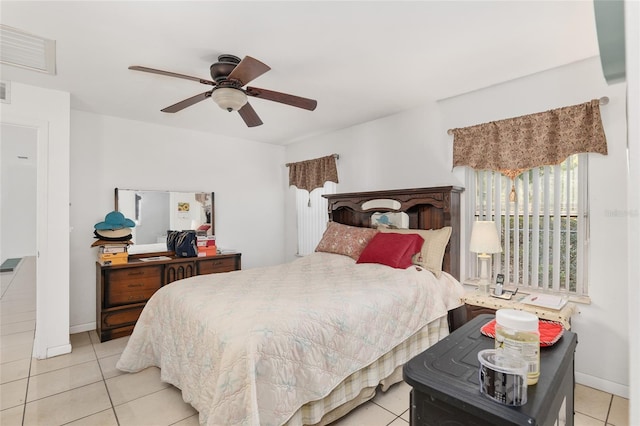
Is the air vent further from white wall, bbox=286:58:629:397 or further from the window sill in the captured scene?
the window sill

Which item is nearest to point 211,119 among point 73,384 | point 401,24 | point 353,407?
point 401,24

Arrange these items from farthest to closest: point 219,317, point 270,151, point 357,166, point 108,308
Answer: point 270,151 → point 357,166 → point 108,308 → point 219,317

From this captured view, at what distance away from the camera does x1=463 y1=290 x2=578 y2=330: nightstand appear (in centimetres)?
222

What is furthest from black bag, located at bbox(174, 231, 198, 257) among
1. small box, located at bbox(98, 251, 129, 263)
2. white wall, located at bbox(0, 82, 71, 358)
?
white wall, located at bbox(0, 82, 71, 358)

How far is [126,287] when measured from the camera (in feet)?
11.4

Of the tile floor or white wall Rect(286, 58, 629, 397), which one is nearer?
the tile floor

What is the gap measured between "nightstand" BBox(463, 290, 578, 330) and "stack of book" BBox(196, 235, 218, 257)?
3.07 m

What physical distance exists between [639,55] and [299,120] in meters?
3.82

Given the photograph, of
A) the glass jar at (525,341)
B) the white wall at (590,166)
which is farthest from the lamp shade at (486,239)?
the glass jar at (525,341)

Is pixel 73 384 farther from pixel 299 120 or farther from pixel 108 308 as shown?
pixel 299 120

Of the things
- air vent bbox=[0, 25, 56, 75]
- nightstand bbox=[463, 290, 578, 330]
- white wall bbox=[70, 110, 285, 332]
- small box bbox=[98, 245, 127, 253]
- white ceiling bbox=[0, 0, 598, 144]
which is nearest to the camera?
white ceiling bbox=[0, 0, 598, 144]

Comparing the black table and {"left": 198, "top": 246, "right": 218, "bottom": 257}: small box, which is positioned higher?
{"left": 198, "top": 246, "right": 218, "bottom": 257}: small box

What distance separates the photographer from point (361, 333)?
208 cm

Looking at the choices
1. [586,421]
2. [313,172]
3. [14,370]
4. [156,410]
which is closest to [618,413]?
[586,421]
